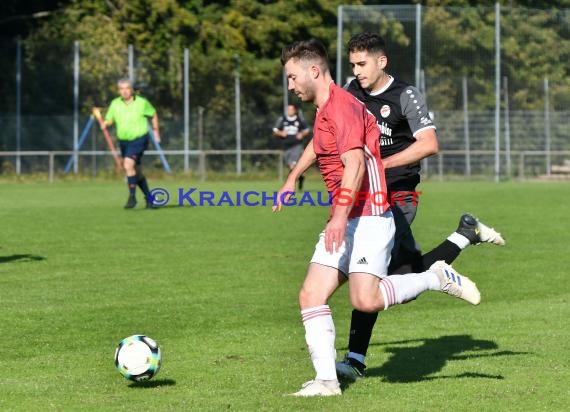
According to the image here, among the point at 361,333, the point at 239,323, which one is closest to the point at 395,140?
the point at 361,333

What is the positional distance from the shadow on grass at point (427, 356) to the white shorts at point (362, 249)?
0.77 m

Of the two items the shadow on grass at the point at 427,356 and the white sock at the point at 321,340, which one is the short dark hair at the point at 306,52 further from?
the shadow on grass at the point at 427,356

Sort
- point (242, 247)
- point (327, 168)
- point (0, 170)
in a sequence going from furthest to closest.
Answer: point (0, 170), point (242, 247), point (327, 168)

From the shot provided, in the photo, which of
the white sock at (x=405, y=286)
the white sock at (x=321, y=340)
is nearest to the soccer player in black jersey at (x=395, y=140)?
the white sock at (x=405, y=286)

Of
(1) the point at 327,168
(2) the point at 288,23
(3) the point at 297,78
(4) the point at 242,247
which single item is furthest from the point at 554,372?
(2) the point at 288,23

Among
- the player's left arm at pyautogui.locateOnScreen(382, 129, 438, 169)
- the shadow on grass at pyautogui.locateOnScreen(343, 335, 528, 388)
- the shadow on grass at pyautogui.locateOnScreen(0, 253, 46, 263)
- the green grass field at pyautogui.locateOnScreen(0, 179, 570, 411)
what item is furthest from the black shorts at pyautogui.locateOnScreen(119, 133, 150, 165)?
the player's left arm at pyautogui.locateOnScreen(382, 129, 438, 169)

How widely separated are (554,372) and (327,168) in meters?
1.85

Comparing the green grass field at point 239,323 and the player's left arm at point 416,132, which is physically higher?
the player's left arm at point 416,132

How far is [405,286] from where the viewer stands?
22.7ft

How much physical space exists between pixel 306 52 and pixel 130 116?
15390 millimetres

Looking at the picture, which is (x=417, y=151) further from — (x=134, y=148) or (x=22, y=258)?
(x=134, y=148)

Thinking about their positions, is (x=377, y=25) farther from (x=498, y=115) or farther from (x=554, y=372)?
(x=554, y=372)

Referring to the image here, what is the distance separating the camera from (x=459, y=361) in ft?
25.4

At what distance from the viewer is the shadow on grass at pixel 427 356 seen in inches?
285
